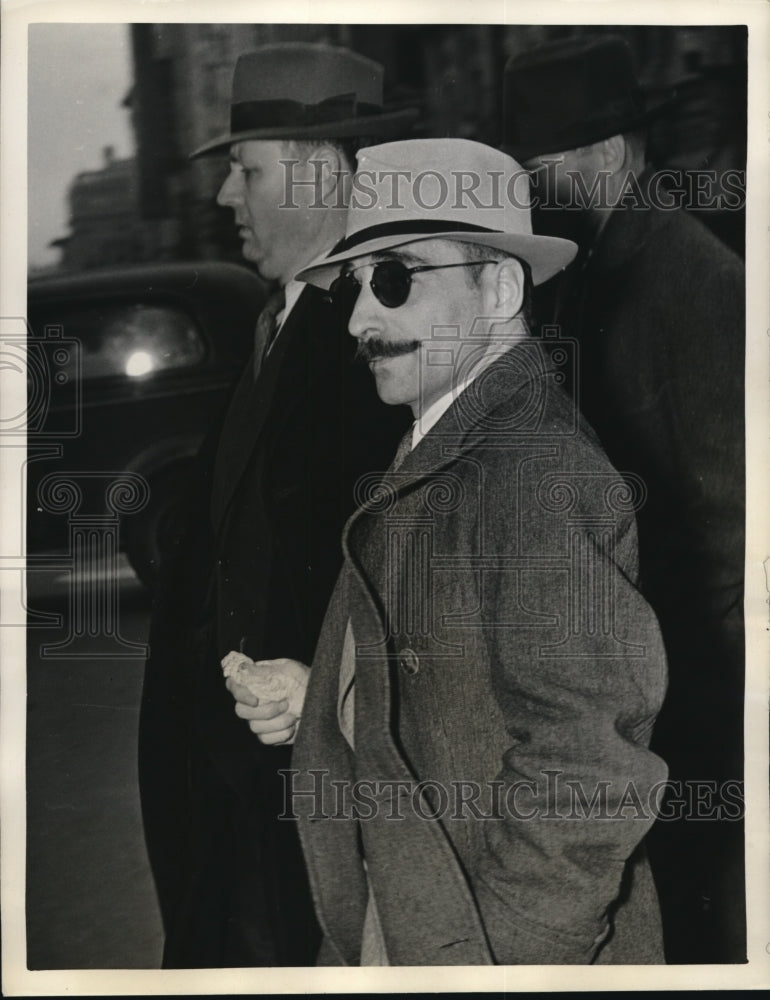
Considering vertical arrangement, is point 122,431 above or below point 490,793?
above

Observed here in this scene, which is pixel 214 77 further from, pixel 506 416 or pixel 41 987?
pixel 41 987

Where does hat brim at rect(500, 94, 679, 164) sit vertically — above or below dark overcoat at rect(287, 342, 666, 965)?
above

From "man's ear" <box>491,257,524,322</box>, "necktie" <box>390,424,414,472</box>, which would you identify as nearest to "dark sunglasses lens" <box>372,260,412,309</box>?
"man's ear" <box>491,257,524,322</box>

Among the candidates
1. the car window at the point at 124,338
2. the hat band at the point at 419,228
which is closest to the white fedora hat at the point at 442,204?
the hat band at the point at 419,228

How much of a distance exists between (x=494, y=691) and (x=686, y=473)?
0.81 m

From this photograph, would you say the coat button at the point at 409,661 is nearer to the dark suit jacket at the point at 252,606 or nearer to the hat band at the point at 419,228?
the dark suit jacket at the point at 252,606

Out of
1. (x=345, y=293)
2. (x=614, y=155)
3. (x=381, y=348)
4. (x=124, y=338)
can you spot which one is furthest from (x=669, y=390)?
(x=124, y=338)

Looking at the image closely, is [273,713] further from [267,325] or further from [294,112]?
[294,112]

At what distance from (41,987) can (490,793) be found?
55.5 inches

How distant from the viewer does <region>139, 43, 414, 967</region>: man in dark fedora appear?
302 cm

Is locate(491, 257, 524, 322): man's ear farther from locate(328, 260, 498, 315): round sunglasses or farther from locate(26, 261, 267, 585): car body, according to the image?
locate(26, 261, 267, 585): car body

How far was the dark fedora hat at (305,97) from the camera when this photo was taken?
9.89ft

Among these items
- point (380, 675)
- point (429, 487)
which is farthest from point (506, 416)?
point (380, 675)

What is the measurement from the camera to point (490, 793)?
298 cm
